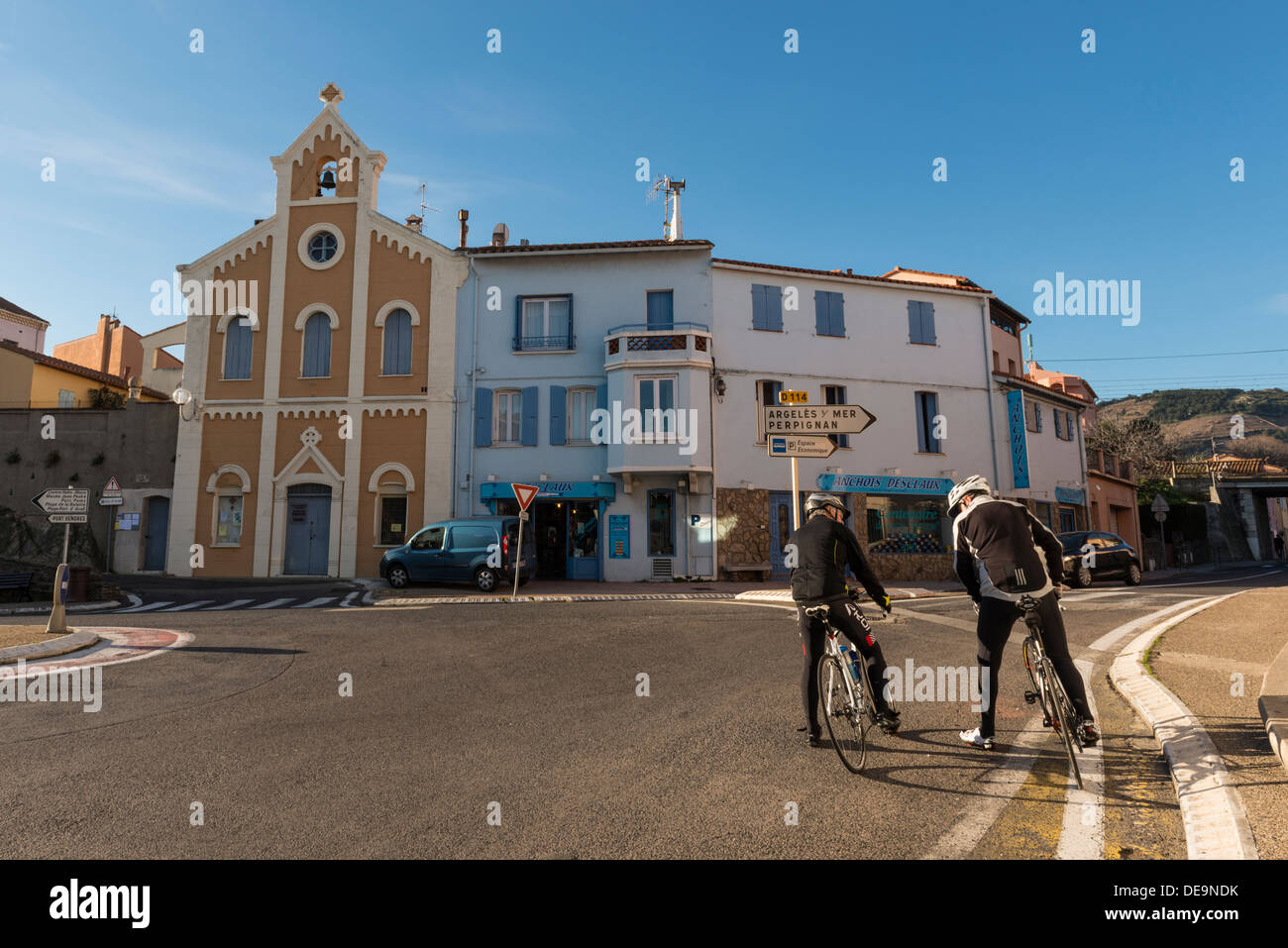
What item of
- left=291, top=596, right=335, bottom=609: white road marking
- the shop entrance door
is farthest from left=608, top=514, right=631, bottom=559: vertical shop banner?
left=291, top=596, right=335, bottom=609: white road marking

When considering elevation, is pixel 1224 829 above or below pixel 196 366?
below

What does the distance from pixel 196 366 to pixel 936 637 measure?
2441cm

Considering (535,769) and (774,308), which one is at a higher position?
(774,308)

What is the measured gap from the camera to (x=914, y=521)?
2514cm

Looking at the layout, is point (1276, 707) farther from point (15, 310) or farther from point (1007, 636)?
point (15, 310)

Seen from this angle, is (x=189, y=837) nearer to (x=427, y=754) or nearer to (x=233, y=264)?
(x=427, y=754)

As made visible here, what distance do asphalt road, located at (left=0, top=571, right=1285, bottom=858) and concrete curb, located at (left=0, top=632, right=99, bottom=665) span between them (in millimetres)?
1472

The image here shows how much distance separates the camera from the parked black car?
2059 centimetres

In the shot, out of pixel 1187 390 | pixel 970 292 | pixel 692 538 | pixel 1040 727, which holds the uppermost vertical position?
pixel 1187 390

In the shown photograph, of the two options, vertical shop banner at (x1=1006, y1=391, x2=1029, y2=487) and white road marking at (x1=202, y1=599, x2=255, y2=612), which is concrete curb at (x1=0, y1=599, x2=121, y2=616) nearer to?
white road marking at (x1=202, y1=599, x2=255, y2=612)

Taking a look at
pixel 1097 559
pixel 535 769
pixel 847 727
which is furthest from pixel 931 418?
pixel 535 769

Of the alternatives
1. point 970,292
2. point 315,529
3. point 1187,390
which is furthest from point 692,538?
point 1187,390

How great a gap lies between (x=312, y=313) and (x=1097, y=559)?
2533cm

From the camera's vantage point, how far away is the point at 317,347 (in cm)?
2444
